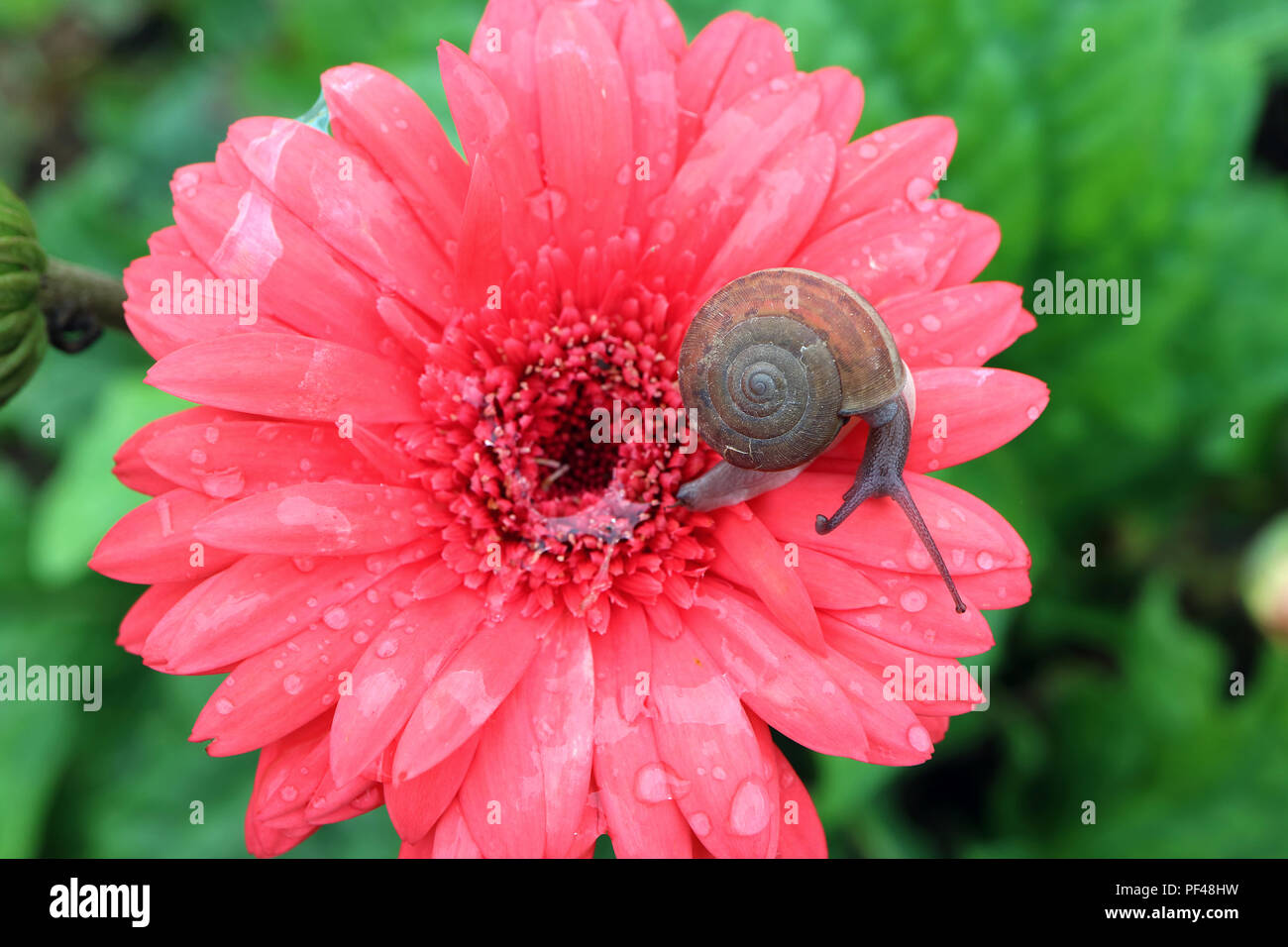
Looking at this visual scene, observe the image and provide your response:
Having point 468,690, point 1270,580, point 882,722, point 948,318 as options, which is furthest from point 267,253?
point 1270,580

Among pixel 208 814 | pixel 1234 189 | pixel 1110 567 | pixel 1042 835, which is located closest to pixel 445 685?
pixel 208 814

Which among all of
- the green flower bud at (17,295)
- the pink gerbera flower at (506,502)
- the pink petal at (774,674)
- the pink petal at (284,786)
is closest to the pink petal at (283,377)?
the pink gerbera flower at (506,502)

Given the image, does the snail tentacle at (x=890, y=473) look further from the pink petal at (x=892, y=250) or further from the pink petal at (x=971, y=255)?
the pink petal at (x=971, y=255)

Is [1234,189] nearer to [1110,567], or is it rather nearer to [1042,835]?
[1110,567]

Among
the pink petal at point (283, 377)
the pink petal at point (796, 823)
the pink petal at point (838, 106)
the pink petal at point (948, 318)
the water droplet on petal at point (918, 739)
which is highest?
the pink petal at point (838, 106)

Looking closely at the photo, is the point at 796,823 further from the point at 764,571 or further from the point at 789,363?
the point at 789,363

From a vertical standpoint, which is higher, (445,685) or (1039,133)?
(1039,133)

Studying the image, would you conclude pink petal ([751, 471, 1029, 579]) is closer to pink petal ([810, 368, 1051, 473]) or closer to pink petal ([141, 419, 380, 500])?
pink petal ([810, 368, 1051, 473])
